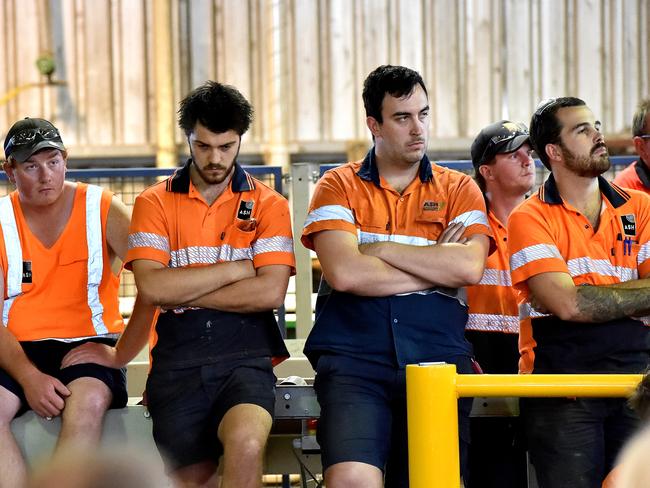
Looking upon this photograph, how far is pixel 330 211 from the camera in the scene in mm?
3982

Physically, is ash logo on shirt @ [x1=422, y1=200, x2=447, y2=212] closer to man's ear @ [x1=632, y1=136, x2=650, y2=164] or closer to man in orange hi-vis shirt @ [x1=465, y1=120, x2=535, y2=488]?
man in orange hi-vis shirt @ [x1=465, y1=120, x2=535, y2=488]

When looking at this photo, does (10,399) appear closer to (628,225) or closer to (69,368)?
(69,368)

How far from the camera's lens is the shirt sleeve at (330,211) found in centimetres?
395

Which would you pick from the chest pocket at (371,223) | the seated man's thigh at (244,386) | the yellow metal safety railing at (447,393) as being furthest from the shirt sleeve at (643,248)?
the seated man's thigh at (244,386)

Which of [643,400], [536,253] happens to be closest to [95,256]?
[536,253]

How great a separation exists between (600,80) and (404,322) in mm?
8328

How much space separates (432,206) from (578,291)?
647 millimetres

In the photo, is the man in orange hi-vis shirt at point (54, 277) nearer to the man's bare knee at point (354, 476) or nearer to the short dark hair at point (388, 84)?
the man's bare knee at point (354, 476)

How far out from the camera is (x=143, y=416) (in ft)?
13.2

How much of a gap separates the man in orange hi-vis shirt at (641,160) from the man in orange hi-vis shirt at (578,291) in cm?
70

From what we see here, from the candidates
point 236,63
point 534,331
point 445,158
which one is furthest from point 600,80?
point 534,331

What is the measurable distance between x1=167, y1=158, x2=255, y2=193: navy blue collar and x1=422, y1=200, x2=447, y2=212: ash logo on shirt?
69 centimetres

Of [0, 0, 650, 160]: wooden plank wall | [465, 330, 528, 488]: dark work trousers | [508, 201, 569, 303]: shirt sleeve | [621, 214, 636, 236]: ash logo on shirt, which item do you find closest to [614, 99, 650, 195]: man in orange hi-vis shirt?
[621, 214, 636, 236]: ash logo on shirt

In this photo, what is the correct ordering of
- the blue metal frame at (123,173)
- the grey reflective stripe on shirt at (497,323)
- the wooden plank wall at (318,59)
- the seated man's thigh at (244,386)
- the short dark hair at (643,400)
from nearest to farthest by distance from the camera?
the short dark hair at (643,400)
the seated man's thigh at (244,386)
the grey reflective stripe on shirt at (497,323)
the blue metal frame at (123,173)
the wooden plank wall at (318,59)
